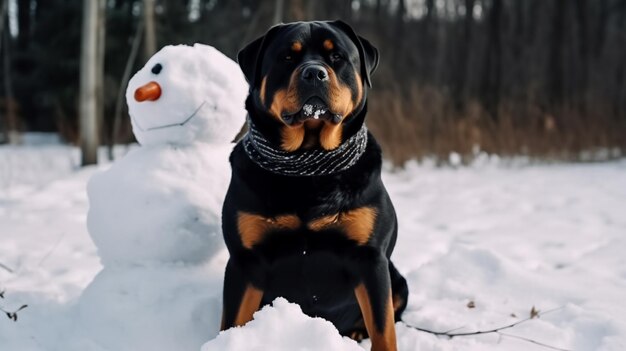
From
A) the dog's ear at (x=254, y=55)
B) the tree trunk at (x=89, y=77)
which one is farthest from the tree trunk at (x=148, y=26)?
the dog's ear at (x=254, y=55)

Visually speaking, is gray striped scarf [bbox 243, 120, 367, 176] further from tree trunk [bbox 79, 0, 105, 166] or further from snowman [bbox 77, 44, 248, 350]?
tree trunk [bbox 79, 0, 105, 166]

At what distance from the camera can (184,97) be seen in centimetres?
232

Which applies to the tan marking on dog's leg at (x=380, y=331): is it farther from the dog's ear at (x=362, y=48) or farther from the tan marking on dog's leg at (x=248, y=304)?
the dog's ear at (x=362, y=48)

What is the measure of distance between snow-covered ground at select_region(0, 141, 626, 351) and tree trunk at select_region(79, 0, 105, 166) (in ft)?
1.44

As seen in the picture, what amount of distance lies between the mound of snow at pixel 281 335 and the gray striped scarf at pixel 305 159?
47 cm

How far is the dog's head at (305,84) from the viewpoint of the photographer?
1.76m

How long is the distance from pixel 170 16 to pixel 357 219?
12791mm

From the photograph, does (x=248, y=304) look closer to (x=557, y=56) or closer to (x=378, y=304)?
(x=378, y=304)

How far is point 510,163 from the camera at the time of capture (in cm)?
880

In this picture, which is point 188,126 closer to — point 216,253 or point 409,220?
point 216,253

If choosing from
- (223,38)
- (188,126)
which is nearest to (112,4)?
(223,38)

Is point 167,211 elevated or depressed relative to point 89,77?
elevated

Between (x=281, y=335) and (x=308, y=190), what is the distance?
49cm

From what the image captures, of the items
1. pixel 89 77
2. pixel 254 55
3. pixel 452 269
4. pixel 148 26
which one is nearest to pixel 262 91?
pixel 254 55
